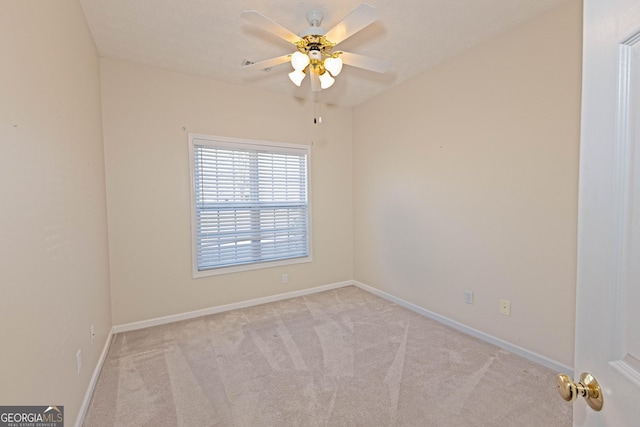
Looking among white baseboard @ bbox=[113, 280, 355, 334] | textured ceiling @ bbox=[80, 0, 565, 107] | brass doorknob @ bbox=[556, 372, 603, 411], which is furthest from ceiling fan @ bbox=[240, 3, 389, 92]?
white baseboard @ bbox=[113, 280, 355, 334]

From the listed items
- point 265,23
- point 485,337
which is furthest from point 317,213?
point 265,23

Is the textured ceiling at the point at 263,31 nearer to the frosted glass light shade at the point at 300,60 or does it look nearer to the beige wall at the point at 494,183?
the beige wall at the point at 494,183

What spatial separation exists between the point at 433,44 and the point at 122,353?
12.7 feet

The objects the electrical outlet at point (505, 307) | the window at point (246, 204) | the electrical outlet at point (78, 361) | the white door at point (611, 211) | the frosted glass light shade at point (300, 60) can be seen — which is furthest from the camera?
the window at point (246, 204)

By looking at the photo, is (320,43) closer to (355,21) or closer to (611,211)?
(355,21)

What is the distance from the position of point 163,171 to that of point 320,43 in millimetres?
2112

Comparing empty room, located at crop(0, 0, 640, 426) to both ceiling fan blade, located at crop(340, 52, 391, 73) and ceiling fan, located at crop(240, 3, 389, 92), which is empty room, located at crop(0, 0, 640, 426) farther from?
ceiling fan blade, located at crop(340, 52, 391, 73)

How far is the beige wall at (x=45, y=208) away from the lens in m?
1.04

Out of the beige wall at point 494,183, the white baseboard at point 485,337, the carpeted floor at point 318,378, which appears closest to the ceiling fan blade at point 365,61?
the beige wall at point 494,183

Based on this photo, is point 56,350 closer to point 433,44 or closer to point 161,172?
point 161,172

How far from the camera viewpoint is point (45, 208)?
4.41 ft

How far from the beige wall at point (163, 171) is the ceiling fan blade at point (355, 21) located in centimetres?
185

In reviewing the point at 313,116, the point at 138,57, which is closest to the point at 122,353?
A: the point at 138,57

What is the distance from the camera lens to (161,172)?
120 inches
